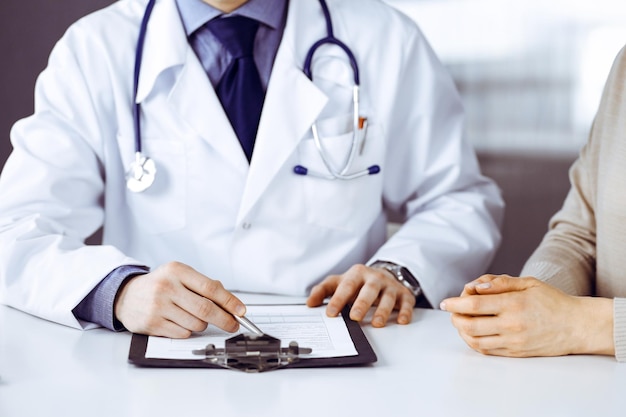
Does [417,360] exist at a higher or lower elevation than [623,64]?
lower

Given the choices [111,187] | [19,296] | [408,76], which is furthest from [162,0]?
[19,296]

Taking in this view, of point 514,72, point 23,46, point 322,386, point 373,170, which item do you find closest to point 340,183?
point 373,170

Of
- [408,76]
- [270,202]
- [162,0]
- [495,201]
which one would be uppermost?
[162,0]

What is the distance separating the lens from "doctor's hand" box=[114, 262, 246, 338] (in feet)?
3.63

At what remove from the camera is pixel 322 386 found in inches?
37.3

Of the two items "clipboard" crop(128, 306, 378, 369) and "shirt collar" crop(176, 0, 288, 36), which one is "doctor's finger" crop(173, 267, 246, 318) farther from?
"shirt collar" crop(176, 0, 288, 36)

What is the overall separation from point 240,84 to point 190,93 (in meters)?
0.10

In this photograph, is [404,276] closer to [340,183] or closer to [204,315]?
[340,183]

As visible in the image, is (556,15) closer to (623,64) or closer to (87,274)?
(623,64)

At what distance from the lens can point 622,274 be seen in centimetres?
131

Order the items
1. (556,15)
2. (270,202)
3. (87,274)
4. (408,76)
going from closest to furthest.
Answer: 1. (87,274)
2. (270,202)
3. (408,76)
4. (556,15)

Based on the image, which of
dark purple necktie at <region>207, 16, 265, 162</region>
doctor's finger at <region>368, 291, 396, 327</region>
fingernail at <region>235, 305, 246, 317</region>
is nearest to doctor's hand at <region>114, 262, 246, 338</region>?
fingernail at <region>235, 305, 246, 317</region>

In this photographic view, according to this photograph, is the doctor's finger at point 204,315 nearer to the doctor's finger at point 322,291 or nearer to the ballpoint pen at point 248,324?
the ballpoint pen at point 248,324

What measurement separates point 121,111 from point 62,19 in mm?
801
